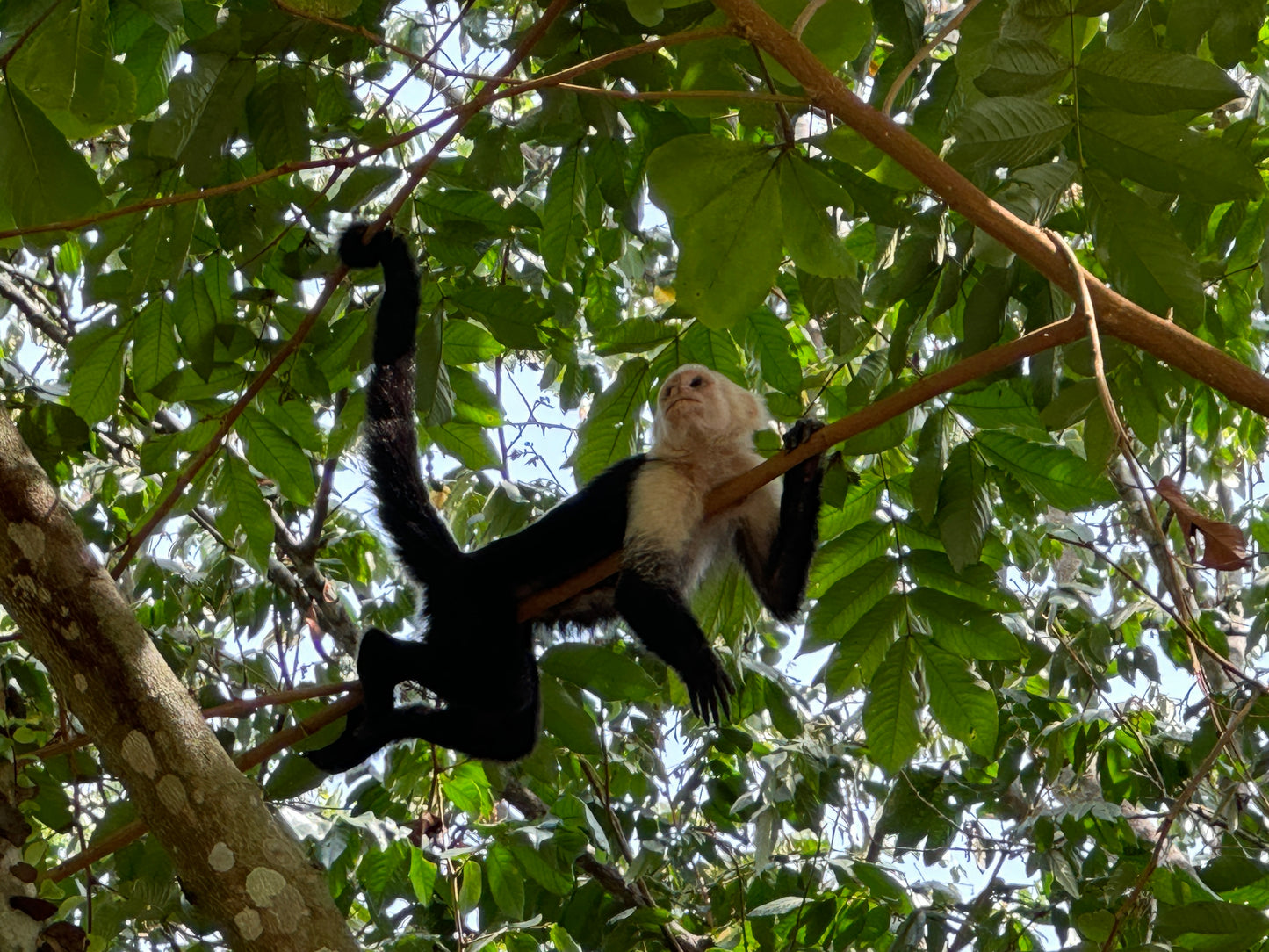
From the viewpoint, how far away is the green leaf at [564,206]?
9.21 feet

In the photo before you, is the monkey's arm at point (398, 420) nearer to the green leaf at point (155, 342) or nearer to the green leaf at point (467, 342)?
the green leaf at point (467, 342)

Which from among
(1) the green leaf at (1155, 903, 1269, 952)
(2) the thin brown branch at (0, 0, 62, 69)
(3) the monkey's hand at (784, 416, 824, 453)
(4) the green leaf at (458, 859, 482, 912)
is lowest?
(1) the green leaf at (1155, 903, 1269, 952)

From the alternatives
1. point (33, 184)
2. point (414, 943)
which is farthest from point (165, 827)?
point (414, 943)

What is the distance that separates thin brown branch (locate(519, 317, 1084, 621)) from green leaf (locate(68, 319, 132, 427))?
1.40m

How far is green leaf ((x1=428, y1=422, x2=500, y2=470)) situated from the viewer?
301 cm

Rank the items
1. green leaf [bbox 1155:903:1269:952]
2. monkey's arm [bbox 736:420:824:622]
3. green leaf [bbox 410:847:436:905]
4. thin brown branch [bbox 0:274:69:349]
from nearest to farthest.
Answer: green leaf [bbox 1155:903:1269:952] < monkey's arm [bbox 736:420:824:622] < green leaf [bbox 410:847:436:905] < thin brown branch [bbox 0:274:69:349]

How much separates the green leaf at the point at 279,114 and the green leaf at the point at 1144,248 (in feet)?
5.10

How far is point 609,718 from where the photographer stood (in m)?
5.30

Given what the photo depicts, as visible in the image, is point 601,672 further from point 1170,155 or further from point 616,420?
point 1170,155

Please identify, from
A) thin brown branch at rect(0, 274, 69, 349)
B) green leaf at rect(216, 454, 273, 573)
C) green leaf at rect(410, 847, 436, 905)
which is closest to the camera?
green leaf at rect(216, 454, 273, 573)

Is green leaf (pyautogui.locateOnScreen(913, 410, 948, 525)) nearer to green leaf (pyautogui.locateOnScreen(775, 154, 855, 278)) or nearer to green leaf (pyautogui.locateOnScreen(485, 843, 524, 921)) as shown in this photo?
green leaf (pyautogui.locateOnScreen(775, 154, 855, 278))

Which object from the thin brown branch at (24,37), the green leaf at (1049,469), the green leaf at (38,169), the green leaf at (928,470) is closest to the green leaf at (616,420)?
the green leaf at (928,470)

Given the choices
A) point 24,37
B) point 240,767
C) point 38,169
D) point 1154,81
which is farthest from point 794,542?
point 24,37

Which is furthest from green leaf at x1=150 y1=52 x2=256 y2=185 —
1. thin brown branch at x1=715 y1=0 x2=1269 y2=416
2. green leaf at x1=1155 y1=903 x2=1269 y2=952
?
green leaf at x1=1155 y1=903 x2=1269 y2=952
